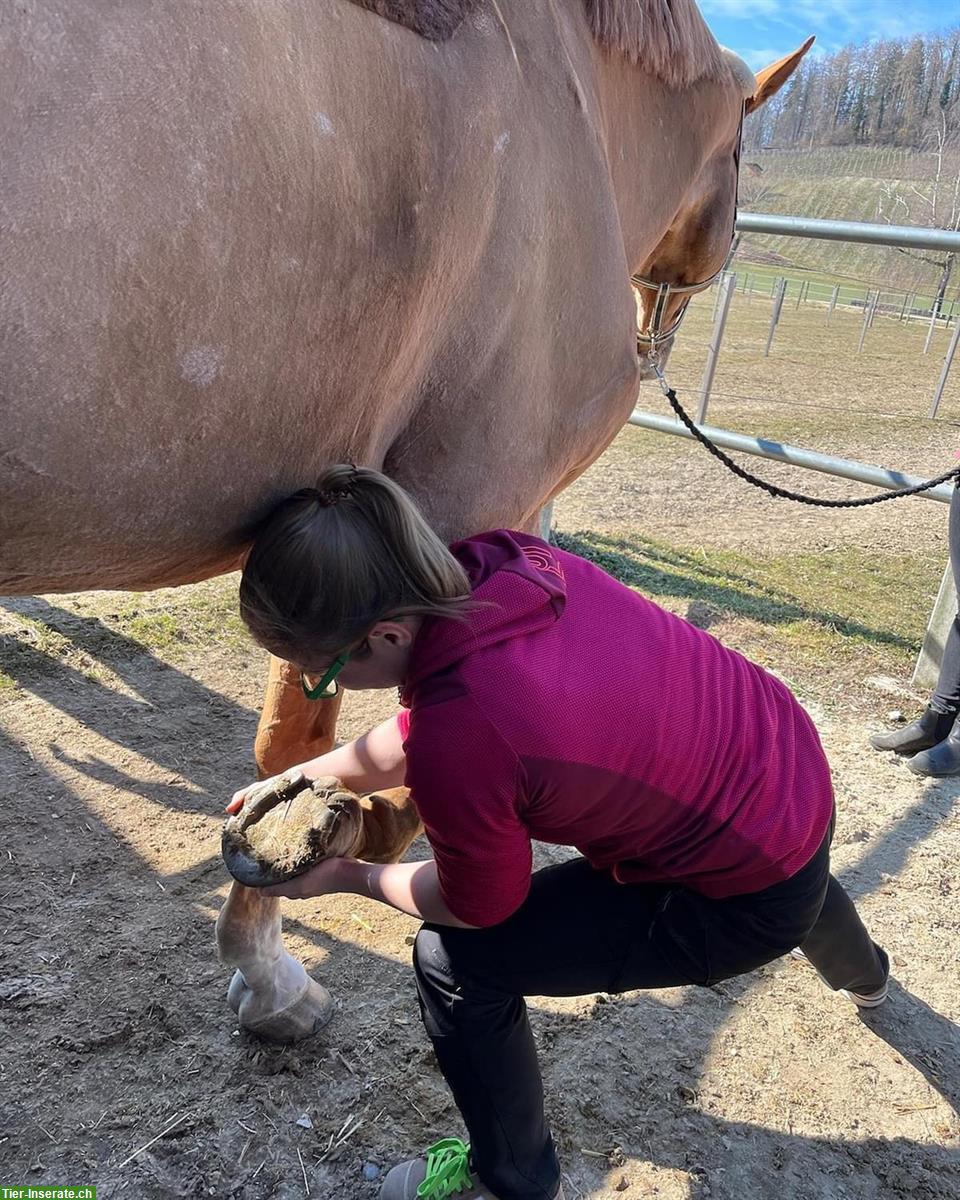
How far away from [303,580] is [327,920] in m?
1.61

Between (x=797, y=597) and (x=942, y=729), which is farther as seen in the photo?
(x=797, y=597)

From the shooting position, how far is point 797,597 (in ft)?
16.3

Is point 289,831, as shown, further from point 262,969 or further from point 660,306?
point 660,306

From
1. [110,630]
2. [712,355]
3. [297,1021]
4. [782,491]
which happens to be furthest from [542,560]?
[712,355]

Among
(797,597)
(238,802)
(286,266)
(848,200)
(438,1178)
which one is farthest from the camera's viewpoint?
(848,200)

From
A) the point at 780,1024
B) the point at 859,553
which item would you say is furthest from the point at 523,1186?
the point at 859,553

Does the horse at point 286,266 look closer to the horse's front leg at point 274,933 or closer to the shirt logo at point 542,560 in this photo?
the shirt logo at point 542,560

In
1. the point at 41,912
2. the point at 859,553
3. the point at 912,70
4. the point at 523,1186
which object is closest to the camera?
the point at 523,1186

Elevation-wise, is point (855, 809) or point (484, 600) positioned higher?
point (484, 600)

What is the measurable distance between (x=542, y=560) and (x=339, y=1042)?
137 centimetres

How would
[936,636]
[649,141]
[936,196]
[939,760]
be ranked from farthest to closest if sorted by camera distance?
1. [936,196]
2. [936,636]
3. [939,760]
4. [649,141]

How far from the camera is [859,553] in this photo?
19.1ft

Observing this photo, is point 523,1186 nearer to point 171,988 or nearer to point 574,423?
point 171,988

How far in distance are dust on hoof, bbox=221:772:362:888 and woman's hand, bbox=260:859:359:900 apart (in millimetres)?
18
